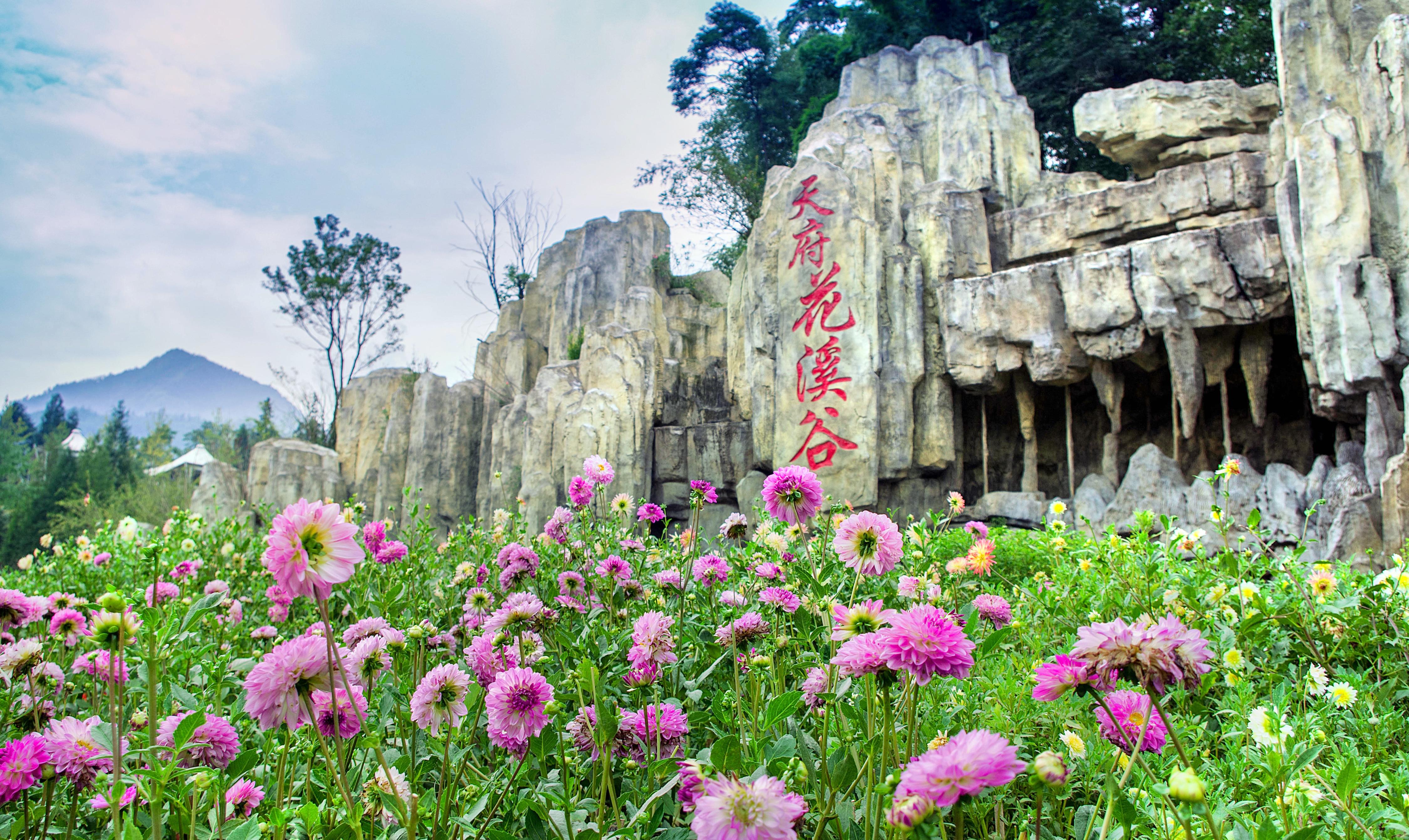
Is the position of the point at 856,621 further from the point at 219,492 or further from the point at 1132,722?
the point at 219,492

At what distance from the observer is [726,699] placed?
1.26 meters

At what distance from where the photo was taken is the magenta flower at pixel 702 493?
1796mm

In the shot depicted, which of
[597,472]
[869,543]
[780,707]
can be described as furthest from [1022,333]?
[780,707]

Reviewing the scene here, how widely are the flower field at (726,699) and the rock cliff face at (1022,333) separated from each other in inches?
173

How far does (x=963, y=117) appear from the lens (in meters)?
8.62

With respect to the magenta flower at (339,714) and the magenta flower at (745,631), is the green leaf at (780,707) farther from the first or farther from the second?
the magenta flower at (339,714)

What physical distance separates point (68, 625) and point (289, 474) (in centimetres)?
914

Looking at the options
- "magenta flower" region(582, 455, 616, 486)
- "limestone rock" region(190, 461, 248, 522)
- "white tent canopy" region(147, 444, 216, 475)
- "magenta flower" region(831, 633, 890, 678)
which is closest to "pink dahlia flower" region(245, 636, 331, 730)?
"magenta flower" region(831, 633, 890, 678)

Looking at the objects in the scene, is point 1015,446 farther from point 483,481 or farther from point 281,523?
point 281,523

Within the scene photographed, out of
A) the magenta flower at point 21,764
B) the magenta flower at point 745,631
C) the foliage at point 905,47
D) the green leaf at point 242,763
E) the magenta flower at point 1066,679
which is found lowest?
the green leaf at point 242,763

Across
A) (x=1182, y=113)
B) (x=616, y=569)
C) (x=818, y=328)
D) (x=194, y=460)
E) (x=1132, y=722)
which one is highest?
(x=1182, y=113)

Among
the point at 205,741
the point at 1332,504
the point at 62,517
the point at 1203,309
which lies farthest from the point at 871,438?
the point at 62,517

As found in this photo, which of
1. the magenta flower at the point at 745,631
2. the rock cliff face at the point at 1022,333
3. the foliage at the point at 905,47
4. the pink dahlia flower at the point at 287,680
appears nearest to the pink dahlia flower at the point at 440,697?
the pink dahlia flower at the point at 287,680

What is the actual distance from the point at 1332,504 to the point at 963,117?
5.38m
